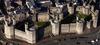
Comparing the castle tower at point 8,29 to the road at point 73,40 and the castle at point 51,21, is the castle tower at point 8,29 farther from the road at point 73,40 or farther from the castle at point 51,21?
the road at point 73,40

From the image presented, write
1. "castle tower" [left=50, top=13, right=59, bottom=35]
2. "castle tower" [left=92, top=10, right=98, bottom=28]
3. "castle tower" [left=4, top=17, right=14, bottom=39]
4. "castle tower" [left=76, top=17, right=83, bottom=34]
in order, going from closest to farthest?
"castle tower" [left=4, top=17, right=14, bottom=39] → "castle tower" [left=50, top=13, right=59, bottom=35] → "castle tower" [left=76, top=17, right=83, bottom=34] → "castle tower" [left=92, top=10, right=98, bottom=28]

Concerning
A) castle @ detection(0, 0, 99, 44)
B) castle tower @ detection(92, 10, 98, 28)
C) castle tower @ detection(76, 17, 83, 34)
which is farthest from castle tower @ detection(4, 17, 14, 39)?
castle tower @ detection(92, 10, 98, 28)

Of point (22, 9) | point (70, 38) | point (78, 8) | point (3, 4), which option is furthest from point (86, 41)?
point (3, 4)

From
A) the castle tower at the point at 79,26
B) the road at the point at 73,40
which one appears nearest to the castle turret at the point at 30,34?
the road at the point at 73,40

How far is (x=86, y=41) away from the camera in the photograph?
160 feet

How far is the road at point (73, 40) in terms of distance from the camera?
159 feet

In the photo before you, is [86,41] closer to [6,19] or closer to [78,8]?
[78,8]

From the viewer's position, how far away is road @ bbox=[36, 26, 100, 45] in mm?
48406

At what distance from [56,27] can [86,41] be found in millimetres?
4846

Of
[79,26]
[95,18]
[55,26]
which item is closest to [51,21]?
[55,26]

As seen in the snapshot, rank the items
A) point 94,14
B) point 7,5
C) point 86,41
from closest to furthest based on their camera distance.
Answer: point 86,41
point 94,14
point 7,5

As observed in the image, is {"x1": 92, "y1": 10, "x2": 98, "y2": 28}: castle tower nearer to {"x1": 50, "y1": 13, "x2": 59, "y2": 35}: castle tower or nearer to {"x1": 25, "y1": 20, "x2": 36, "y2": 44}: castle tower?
{"x1": 50, "y1": 13, "x2": 59, "y2": 35}: castle tower

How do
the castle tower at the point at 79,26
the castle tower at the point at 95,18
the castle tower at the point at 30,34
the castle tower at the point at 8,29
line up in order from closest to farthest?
the castle tower at the point at 30,34 < the castle tower at the point at 8,29 < the castle tower at the point at 79,26 < the castle tower at the point at 95,18

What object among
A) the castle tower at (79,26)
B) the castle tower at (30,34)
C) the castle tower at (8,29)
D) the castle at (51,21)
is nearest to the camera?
the castle tower at (30,34)
